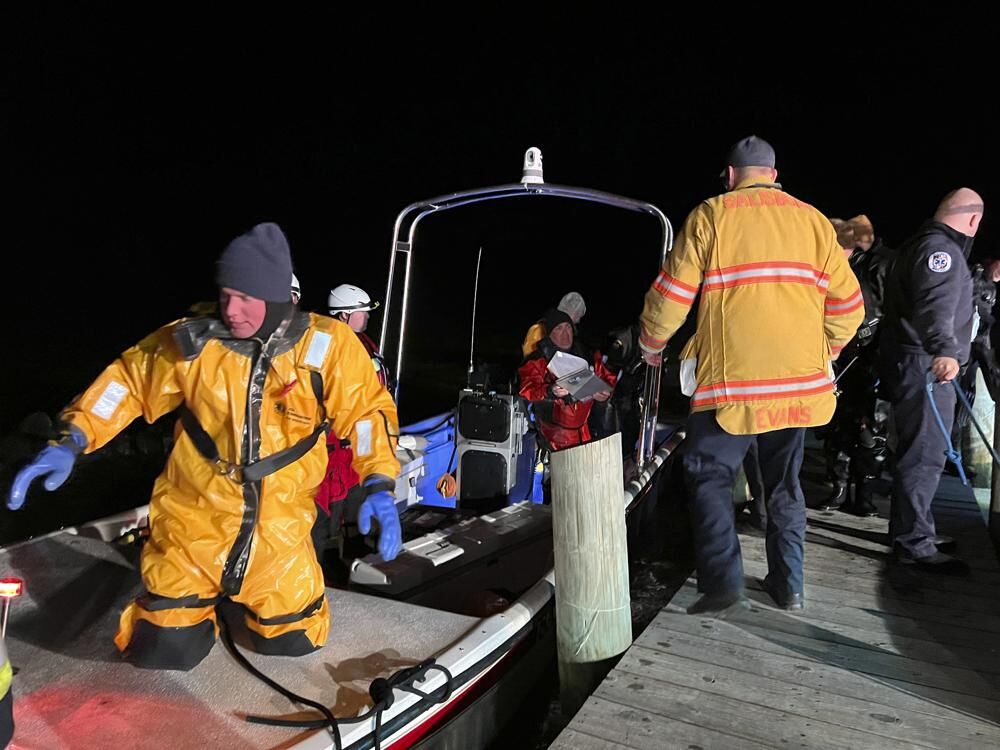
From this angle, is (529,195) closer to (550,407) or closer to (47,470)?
(550,407)

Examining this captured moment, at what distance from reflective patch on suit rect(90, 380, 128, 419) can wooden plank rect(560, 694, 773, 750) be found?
68.0 inches

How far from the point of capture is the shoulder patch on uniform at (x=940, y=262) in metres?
3.30

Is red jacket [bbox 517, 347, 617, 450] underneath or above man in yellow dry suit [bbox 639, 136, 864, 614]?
underneath

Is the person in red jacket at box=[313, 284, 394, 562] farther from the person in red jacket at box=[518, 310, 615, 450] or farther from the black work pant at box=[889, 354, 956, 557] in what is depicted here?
the black work pant at box=[889, 354, 956, 557]

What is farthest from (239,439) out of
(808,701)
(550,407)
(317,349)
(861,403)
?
(861,403)

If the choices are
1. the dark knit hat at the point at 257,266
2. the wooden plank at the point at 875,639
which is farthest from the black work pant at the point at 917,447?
the dark knit hat at the point at 257,266

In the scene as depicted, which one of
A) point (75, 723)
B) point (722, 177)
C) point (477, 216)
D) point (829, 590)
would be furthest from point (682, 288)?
point (477, 216)

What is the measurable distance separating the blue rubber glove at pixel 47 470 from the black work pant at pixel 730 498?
6.92 feet

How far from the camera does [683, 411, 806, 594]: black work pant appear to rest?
9.88 ft

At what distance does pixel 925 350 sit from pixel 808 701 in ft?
5.51

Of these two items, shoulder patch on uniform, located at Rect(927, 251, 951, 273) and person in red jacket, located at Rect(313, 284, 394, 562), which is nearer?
shoulder patch on uniform, located at Rect(927, 251, 951, 273)

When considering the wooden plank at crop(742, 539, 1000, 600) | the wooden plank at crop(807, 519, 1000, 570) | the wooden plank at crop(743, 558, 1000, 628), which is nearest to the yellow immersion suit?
the wooden plank at crop(743, 558, 1000, 628)

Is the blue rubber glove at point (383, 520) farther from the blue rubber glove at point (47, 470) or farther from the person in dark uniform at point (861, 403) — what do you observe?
the person in dark uniform at point (861, 403)

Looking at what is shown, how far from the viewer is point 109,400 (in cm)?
243
